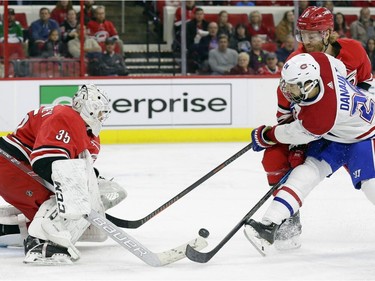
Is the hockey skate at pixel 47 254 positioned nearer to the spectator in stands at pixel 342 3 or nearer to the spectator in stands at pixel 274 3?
the spectator in stands at pixel 274 3

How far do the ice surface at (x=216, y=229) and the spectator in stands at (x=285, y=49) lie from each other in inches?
68.7

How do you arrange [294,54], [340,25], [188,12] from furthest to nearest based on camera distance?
1. [340,25]
2. [188,12]
3. [294,54]

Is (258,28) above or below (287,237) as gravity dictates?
above

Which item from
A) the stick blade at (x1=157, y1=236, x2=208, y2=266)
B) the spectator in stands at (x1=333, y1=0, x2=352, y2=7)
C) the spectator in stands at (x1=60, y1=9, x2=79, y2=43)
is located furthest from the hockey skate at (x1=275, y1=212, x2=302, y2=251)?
the spectator in stands at (x1=333, y1=0, x2=352, y2=7)

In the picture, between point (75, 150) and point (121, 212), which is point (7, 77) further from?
point (75, 150)

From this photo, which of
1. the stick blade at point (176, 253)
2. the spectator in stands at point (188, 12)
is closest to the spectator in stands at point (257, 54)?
the spectator in stands at point (188, 12)

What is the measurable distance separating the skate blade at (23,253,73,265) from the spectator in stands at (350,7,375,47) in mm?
5526

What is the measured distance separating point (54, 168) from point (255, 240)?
81cm

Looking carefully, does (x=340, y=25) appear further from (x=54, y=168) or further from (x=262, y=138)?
(x=54, y=168)

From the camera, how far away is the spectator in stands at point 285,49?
8359 millimetres

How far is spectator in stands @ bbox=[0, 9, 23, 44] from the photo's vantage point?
764 cm

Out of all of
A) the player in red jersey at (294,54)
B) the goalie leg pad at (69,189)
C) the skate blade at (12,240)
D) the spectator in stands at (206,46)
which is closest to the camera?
the goalie leg pad at (69,189)

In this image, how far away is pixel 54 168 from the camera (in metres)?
3.34

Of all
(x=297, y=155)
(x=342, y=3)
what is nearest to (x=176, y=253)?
(x=297, y=155)
